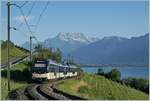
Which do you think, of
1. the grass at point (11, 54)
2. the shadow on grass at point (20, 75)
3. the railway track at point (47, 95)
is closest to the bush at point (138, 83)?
the grass at point (11, 54)

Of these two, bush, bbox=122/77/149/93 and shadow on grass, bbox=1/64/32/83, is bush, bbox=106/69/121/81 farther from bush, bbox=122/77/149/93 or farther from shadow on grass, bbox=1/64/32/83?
shadow on grass, bbox=1/64/32/83

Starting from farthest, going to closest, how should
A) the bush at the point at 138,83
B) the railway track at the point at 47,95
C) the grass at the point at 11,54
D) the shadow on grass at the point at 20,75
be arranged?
the bush at the point at 138,83 → the grass at the point at 11,54 → the shadow on grass at the point at 20,75 → the railway track at the point at 47,95

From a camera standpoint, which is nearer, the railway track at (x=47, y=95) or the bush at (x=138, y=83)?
the railway track at (x=47, y=95)

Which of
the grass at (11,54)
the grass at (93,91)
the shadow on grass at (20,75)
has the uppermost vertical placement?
the grass at (11,54)

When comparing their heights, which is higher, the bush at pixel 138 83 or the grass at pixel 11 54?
the grass at pixel 11 54

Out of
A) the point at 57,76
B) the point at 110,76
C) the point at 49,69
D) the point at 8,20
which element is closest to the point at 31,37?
the point at 57,76

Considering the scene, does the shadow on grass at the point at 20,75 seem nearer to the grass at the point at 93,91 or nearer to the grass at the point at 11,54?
the grass at the point at 93,91

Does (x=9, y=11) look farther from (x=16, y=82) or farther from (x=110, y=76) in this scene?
(x=110, y=76)

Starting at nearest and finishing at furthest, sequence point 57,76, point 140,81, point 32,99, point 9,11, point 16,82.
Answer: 1. point 32,99
2. point 9,11
3. point 16,82
4. point 57,76
5. point 140,81

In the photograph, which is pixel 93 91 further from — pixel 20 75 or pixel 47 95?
pixel 47 95

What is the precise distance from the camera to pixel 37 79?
169 feet

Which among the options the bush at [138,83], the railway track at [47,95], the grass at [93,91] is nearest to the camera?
the railway track at [47,95]

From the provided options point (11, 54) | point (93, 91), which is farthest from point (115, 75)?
point (93, 91)

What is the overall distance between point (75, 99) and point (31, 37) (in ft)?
155
